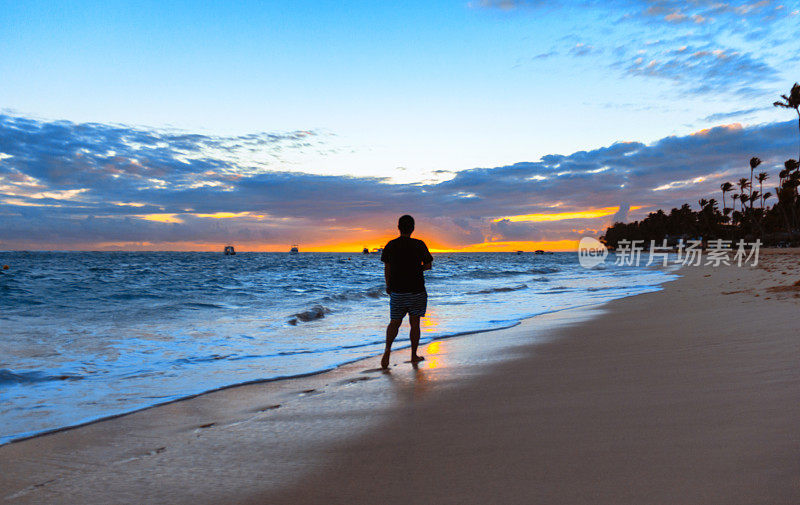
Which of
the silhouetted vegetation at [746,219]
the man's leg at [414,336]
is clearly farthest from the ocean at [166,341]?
the silhouetted vegetation at [746,219]

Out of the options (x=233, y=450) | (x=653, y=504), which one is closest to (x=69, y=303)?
(x=233, y=450)

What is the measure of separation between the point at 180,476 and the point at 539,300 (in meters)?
15.5

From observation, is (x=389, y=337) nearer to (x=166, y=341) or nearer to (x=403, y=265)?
(x=403, y=265)

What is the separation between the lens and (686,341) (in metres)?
6.56

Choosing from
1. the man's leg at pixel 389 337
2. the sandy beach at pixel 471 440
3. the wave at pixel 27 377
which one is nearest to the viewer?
the sandy beach at pixel 471 440

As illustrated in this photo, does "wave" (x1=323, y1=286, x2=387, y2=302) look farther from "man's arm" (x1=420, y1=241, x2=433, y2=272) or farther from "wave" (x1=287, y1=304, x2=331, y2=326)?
"man's arm" (x1=420, y1=241, x2=433, y2=272)

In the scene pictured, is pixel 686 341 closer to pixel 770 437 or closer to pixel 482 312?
pixel 770 437

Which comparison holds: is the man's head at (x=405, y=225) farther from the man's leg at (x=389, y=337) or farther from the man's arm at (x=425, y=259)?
the man's leg at (x=389, y=337)

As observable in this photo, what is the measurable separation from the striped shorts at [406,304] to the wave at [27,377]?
412 centimetres

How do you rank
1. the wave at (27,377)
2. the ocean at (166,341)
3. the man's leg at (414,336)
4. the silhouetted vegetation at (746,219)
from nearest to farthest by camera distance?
the ocean at (166,341), the wave at (27,377), the man's leg at (414,336), the silhouetted vegetation at (746,219)

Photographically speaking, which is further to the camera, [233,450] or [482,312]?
[482,312]

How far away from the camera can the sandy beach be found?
247 centimetres

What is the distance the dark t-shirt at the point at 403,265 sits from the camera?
7000mm

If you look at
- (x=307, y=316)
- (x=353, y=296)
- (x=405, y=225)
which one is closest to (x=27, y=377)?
(x=405, y=225)
